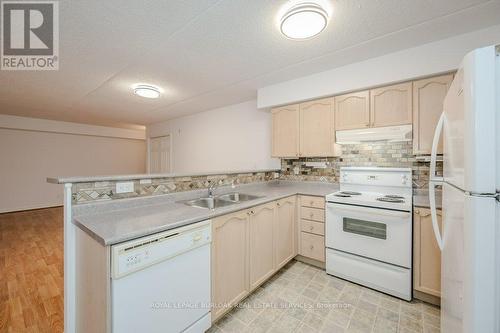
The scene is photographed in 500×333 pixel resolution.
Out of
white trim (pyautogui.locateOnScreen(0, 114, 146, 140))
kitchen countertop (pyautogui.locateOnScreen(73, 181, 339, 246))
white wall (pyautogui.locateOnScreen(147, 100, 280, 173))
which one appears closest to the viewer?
kitchen countertop (pyautogui.locateOnScreen(73, 181, 339, 246))

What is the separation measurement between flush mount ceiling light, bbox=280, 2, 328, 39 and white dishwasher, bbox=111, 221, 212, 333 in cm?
153

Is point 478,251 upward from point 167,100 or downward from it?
downward

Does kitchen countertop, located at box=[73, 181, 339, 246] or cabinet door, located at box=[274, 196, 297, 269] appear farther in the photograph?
cabinet door, located at box=[274, 196, 297, 269]

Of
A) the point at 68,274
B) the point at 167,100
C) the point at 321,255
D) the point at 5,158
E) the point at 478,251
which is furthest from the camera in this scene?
the point at 5,158

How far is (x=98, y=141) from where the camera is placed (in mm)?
6047

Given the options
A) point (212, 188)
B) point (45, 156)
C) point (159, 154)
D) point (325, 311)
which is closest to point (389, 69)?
point (212, 188)

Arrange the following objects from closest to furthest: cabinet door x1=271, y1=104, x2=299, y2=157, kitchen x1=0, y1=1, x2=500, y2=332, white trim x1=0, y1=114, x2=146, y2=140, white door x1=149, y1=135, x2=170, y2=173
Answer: kitchen x1=0, y1=1, x2=500, y2=332, cabinet door x1=271, y1=104, x2=299, y2=157, white trim x1=0, y1=114, x2=146, y2=140, white door x1=149, y1=135, x2=170, y2=173

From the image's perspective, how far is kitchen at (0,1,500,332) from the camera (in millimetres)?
899

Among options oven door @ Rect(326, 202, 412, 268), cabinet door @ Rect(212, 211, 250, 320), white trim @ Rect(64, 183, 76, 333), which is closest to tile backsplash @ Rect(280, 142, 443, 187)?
oven door @ Rect(326, 202, 412, 268)

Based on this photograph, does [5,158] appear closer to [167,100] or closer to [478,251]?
[167,100]

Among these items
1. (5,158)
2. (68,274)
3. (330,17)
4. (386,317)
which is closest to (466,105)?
(330,17)

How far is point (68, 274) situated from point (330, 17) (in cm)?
252

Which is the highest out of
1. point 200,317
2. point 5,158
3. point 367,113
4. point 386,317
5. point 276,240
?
point 367,113

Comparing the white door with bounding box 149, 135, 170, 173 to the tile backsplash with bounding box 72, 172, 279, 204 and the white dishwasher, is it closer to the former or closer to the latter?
the tile backsplash with bounding box 72, 172, 279, 204
